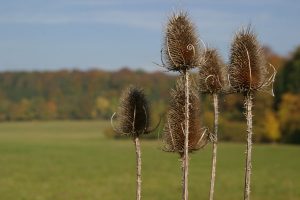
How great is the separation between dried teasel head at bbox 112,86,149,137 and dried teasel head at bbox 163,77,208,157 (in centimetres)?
25

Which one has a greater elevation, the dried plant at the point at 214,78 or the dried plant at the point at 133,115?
the dried plant at the point at 214,78

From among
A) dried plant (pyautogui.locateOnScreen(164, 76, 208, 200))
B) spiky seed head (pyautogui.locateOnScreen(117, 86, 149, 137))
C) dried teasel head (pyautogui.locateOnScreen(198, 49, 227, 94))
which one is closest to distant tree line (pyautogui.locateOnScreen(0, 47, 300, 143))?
dried teasel head (pyautogui.locateOnScreen(198, 49, 227, 94))

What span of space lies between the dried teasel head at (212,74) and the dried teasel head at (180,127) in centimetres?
31

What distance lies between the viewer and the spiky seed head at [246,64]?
196 inches

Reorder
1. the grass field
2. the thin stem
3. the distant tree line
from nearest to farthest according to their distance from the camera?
the thin stem < the grass field < the distant tree line

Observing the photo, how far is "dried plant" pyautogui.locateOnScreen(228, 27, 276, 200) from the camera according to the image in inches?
193

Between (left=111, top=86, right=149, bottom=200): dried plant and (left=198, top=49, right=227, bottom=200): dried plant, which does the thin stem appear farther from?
(left=198, top=49, right=227, bottom=200): dried plant

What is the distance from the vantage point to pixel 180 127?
522 cm

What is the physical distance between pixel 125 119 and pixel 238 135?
82677mm

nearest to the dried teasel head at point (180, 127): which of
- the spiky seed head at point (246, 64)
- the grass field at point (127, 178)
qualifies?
the spiky seed head at point (246, 64)

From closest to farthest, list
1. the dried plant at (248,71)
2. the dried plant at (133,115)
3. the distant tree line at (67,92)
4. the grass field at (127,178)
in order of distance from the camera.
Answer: the dried plant at (248,71) → the dried plant at (133,115) → the grass field at (127,178) → the distant tree line at (67,92)

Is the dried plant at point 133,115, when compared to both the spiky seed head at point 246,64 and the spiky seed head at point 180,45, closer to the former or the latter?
the spiky seed head at point 180,45

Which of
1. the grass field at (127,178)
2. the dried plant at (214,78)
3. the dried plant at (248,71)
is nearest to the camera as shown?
the dried plant at (248,71)

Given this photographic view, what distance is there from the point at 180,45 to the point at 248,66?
65 cm
